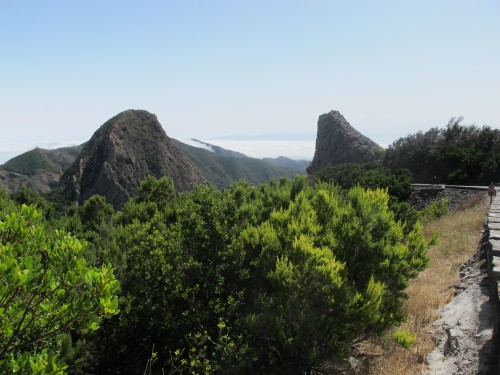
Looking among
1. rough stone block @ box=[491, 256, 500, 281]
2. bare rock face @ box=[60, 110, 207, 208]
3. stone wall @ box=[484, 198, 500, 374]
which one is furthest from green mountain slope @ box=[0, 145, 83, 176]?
rough stone block @ box=[491, 256, 500, 281]

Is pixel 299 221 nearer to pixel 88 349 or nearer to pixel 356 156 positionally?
pixel 88 349

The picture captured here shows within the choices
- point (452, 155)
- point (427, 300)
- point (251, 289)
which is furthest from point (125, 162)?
point (251, 289)

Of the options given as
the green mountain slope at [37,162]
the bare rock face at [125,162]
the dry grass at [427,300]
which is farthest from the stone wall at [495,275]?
the green mountain slope at [37,162]

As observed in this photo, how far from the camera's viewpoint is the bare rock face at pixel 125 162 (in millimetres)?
110500

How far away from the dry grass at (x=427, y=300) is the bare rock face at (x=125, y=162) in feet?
318

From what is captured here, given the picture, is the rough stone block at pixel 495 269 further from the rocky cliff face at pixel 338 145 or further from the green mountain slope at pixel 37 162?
the green mountain slope at pixel 37 162

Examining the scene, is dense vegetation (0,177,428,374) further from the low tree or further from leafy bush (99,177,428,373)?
the low tree

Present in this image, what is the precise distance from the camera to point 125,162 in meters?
118

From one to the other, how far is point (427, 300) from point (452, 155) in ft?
114

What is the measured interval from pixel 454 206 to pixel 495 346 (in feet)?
74.3

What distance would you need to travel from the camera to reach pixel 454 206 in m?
25.7

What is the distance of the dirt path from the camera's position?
5.70m

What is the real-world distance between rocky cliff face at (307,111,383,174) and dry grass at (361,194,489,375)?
216 ft

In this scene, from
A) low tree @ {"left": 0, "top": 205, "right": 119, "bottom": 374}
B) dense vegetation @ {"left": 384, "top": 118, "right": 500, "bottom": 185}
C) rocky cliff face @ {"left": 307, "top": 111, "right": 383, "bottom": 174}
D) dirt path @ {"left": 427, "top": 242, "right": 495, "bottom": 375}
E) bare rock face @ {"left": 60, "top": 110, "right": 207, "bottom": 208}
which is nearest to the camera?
low tree @ {"left": 0, "top": 205, "right": 119, "bottom": 374}
